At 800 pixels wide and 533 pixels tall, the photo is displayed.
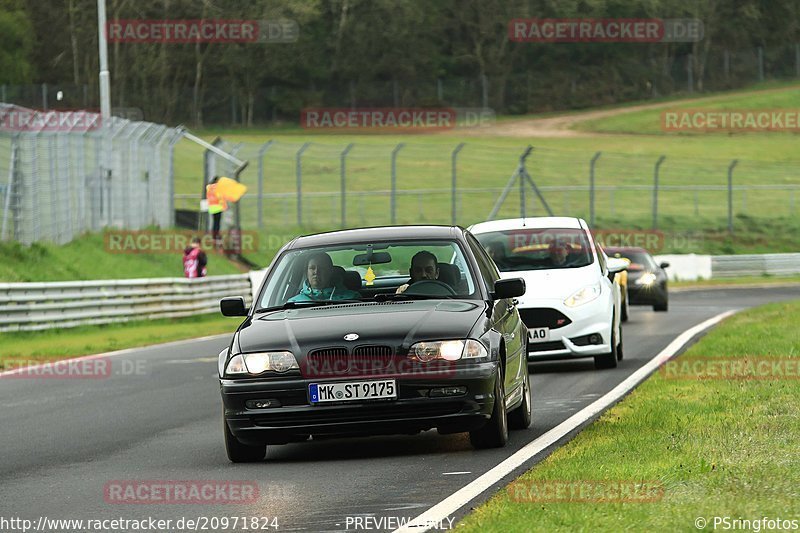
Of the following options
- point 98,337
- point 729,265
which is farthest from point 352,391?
point 729,265

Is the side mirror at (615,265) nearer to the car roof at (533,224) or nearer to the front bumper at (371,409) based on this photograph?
the car roof at (533,224)

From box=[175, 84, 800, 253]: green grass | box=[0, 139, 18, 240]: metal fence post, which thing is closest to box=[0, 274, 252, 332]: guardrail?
box=[0, 139, 18, 240]: metal fence post

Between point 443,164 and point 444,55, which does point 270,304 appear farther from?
point 444,55

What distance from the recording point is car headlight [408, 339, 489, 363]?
30.8 feet

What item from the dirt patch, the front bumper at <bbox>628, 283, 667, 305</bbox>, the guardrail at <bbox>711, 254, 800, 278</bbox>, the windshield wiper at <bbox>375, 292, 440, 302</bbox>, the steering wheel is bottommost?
the guardrail at <bbox>711, 254, 800, 278</bbox>

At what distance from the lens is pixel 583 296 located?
53.1ft

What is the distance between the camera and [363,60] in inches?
3681

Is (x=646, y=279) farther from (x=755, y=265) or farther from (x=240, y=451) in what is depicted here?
(x=755, y=265)

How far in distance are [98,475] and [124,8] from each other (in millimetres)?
77692

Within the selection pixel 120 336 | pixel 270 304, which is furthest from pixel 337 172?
pixel 270 304

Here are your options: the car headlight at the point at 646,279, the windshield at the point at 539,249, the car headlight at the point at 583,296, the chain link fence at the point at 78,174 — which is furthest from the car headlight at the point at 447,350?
the chain link fence at the point at 78,174

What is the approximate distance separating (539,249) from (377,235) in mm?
6839

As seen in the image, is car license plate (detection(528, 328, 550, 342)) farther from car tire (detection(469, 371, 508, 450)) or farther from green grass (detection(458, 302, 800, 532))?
car tire (detection(469, 371, 508, 450))

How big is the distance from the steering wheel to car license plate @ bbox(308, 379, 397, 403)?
1.13 m
